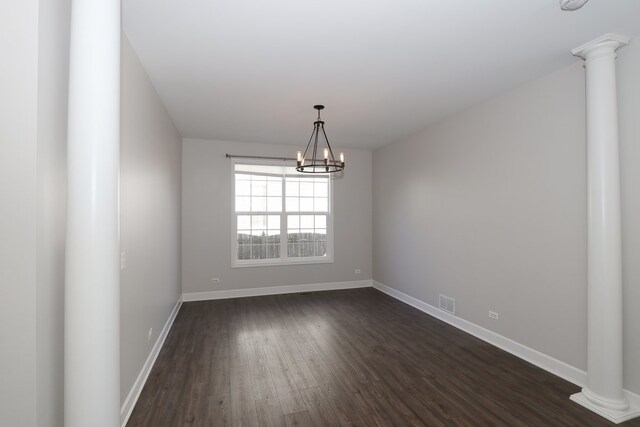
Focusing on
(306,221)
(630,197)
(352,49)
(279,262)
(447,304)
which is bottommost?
(447,304)

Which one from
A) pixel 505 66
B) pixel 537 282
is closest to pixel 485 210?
pixel 537 282

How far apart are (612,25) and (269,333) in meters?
4.19

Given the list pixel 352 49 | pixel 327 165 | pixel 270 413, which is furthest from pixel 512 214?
pixel 270 413

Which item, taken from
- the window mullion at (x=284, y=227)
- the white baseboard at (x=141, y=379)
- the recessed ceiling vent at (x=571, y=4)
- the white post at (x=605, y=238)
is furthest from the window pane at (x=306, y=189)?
the recessed ceiling vent at (x=571, y=4)

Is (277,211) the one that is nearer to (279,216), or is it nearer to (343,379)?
(279,216)

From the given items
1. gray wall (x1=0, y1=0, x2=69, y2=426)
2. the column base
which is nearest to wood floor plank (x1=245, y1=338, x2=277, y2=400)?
gray wall (x1=0, y1=0, x2=69, y2=426)

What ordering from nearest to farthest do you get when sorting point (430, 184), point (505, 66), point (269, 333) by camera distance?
1. point (505, 66)
2. point (269, 333)
3. point (430, 184)

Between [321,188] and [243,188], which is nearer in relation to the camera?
[243,188]

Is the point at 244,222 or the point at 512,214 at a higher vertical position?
the point at 512,214

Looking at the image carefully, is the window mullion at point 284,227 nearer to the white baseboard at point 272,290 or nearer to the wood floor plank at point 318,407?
the white baseboard at point 272,290

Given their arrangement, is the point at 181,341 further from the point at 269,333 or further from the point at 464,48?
the point at 464,48

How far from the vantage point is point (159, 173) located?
11.4 feet

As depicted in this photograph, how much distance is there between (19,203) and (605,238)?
3.53 m

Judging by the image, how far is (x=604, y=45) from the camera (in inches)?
91.4
